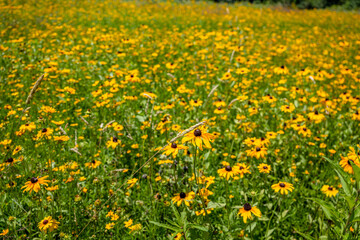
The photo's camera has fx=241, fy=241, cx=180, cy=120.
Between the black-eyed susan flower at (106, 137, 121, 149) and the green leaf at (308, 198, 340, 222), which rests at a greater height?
the green leaf at (308, 198, 340, 222)

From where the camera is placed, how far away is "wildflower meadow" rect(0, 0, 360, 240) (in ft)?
5.99

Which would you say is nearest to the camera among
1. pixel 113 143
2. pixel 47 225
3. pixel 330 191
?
pixel 47 225

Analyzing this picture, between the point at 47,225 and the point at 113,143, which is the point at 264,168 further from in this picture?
the point at 47,225

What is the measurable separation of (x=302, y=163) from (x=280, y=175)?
1.10 ft

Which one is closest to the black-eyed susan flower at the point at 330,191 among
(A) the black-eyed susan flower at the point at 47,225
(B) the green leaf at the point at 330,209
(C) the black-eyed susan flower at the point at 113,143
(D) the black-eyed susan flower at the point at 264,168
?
(D) the black-eyed susan flower at the point at 264,168

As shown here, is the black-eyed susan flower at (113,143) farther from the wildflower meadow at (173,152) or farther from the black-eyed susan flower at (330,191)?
the black-eyed susan flower at (330,191)

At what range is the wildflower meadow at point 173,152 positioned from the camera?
5.99 ft

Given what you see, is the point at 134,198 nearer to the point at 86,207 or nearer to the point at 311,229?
the point at 86,207

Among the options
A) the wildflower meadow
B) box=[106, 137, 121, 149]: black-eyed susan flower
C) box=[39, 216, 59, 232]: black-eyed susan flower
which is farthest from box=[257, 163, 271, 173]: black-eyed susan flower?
box=[39, 216, 59, 232]: black-eyed susan flower

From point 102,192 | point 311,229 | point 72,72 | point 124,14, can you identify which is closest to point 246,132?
point 311,229

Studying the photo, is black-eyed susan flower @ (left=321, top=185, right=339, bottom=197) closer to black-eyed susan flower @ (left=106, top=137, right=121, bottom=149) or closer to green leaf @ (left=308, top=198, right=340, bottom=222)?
green leaf @ (left=308, top=198, right=340, bottom=222)

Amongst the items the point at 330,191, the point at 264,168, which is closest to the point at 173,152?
the point at 264,168

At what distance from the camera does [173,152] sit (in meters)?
1.67

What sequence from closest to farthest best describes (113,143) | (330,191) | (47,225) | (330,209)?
(330,209) < (47,225) < (330,191) < (113,143)
